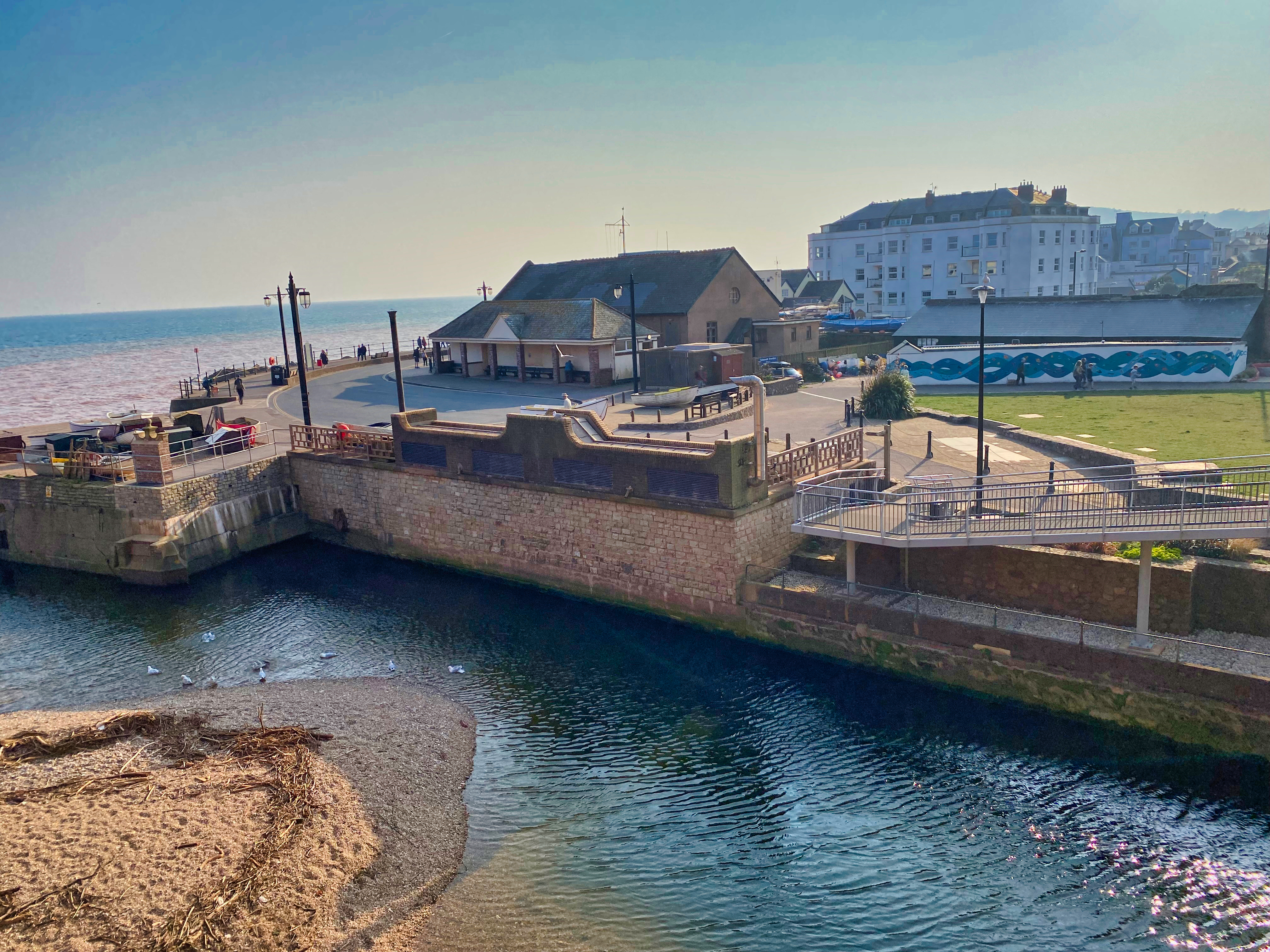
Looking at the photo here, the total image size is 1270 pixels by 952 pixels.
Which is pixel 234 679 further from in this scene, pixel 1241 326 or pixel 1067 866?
pixel 1241 326

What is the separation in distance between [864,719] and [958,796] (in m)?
2.80

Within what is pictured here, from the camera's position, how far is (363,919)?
12.2m

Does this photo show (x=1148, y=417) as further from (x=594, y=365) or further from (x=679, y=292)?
(x=679, y=292)

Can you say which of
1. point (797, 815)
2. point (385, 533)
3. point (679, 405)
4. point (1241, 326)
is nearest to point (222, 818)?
point (797, 815)

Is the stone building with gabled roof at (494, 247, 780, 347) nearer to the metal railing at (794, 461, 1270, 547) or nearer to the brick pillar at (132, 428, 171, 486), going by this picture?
the brick pillar at (132, 428, 171, 486)

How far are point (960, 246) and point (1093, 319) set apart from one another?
34.8 meters

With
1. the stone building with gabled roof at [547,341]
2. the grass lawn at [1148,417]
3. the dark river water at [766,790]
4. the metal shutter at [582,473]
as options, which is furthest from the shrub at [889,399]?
the stone building with gabled roof at [547,341]

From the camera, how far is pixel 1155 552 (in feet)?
57.8

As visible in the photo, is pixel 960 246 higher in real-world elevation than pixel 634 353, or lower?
higher

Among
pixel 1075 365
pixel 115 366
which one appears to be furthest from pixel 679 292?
pixel 115 366

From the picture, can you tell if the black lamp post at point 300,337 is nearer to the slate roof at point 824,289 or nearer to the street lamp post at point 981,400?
the street lamp post at point 981,400

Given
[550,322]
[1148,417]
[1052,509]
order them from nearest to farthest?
[1052,509] < [1148,417] < [550,322]

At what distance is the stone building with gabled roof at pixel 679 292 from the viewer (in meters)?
51.8

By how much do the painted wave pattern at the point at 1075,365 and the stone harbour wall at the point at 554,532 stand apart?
20.4m
